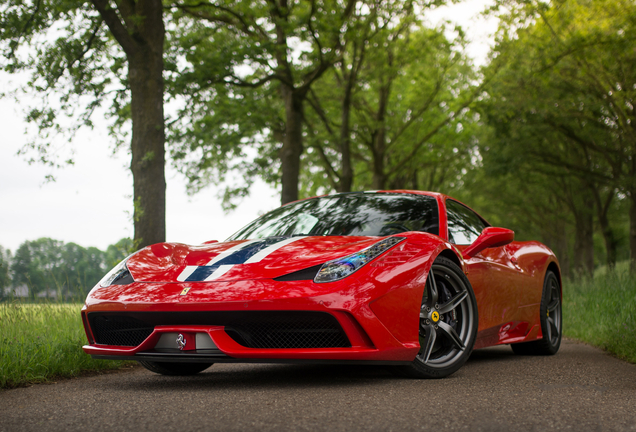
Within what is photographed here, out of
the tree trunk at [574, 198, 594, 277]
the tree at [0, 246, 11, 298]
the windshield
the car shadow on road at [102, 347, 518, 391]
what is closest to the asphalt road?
the car shadow on road at [102, 347, 518, 391]

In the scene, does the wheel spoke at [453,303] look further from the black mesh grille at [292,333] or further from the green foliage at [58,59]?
the green foliage at [58,59]

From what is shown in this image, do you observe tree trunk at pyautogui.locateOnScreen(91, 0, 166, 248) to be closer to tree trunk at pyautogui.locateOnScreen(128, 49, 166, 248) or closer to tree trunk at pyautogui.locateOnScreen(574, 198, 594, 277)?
tree trunk at pyautogui.locateOnScreen(128, 49, 166, 248)

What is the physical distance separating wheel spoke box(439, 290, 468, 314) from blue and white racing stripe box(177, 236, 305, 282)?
1032 mm

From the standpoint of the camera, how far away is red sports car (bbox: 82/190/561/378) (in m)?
3.18

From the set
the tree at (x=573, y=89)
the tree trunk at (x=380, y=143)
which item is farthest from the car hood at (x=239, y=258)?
the tree trunk at (x=380, y=143)

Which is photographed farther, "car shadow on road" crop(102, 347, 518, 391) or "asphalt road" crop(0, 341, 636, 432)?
"car shadow on road" crop(102, 347, 518, 391)

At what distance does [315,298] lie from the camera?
3111mm

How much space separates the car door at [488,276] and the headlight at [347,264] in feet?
3.39

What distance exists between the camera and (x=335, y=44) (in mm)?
12883

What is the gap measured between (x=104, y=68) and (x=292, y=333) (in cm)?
838

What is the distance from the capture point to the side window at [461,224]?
464 cm

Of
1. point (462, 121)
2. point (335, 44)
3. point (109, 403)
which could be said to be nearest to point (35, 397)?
point (109, 403)

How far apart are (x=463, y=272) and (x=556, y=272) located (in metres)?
2.63

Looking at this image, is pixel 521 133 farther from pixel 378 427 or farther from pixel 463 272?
pixel 378 427
